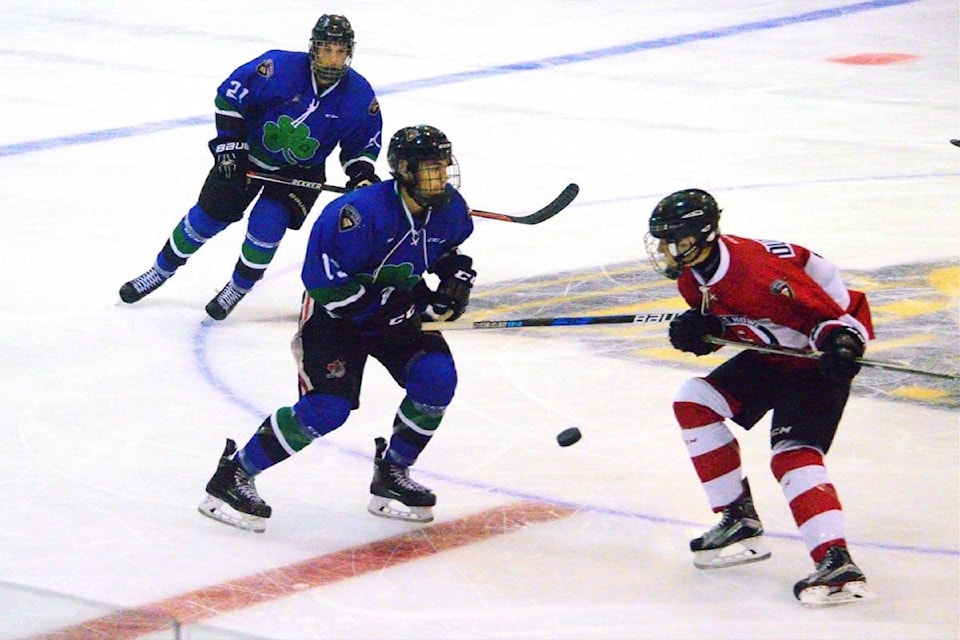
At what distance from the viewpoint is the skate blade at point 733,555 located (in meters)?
3.74

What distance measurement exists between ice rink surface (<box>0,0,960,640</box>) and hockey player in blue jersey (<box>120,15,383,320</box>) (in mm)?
328

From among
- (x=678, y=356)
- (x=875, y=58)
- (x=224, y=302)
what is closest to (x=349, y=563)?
(x=678, y=356)

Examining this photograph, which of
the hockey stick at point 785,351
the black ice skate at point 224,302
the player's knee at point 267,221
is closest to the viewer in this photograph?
the hockey stick at point 785,351

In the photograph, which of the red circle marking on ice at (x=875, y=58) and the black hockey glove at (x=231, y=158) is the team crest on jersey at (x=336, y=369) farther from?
the red circle marking on ice at (x=875, y=58)

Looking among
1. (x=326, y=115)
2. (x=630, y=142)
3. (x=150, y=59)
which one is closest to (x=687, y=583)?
(x=326, y=115)

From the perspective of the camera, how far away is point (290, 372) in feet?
17.0

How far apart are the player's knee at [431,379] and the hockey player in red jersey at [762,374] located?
50 cm

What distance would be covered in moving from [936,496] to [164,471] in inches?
71.9

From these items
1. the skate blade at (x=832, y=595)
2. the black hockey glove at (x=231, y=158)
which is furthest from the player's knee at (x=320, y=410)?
the black hockey glove at (x=231, y=158)

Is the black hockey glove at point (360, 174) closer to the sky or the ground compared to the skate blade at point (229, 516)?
closer to the sky

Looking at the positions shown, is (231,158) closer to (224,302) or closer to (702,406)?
(224,302)

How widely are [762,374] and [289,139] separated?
216cm

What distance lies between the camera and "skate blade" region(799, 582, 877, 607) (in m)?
3.52

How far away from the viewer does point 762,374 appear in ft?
12.3
